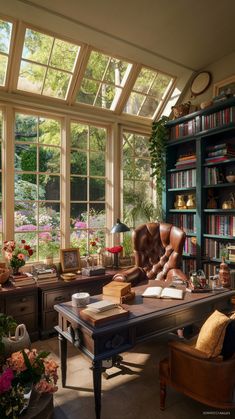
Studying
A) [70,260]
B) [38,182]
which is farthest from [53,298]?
[38,182]

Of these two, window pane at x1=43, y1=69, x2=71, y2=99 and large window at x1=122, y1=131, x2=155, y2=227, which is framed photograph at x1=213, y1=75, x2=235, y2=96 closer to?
large window at x1=122, y1=131, x2=155, y2=227

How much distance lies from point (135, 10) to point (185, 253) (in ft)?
9.64

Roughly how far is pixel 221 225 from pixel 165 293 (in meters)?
1.52

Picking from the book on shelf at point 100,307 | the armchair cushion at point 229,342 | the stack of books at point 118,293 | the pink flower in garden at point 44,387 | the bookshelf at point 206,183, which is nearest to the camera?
the pink flower in garden at point 44,387

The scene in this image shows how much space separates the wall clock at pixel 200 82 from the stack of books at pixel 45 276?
3.13m

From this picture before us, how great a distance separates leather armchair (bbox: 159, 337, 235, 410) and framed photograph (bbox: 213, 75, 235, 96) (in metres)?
3.01

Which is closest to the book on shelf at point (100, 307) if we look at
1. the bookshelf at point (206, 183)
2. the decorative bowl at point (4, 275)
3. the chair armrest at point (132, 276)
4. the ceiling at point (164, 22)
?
the chair armrest at point (132, 276)

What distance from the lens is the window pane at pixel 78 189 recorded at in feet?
12.6

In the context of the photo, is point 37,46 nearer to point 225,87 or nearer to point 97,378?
point 225,87

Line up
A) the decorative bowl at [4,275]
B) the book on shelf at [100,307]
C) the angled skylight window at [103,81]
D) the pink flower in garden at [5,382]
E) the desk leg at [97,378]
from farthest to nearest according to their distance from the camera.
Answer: the angled skylight window at [103,81] < the decorative bowl at [4,275] < the book on shelf at [100,307] < the desk leg at [97,378] < the pink flower in garden at [5,382]

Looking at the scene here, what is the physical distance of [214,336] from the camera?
1.67 meters

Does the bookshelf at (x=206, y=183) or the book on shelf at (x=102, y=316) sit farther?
the bookshelf at (x=206, y=183)

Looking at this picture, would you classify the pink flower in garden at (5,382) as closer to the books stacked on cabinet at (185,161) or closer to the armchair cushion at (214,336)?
the armchair cushion at (214,336)

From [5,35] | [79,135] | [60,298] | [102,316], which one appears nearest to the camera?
[102,316]
